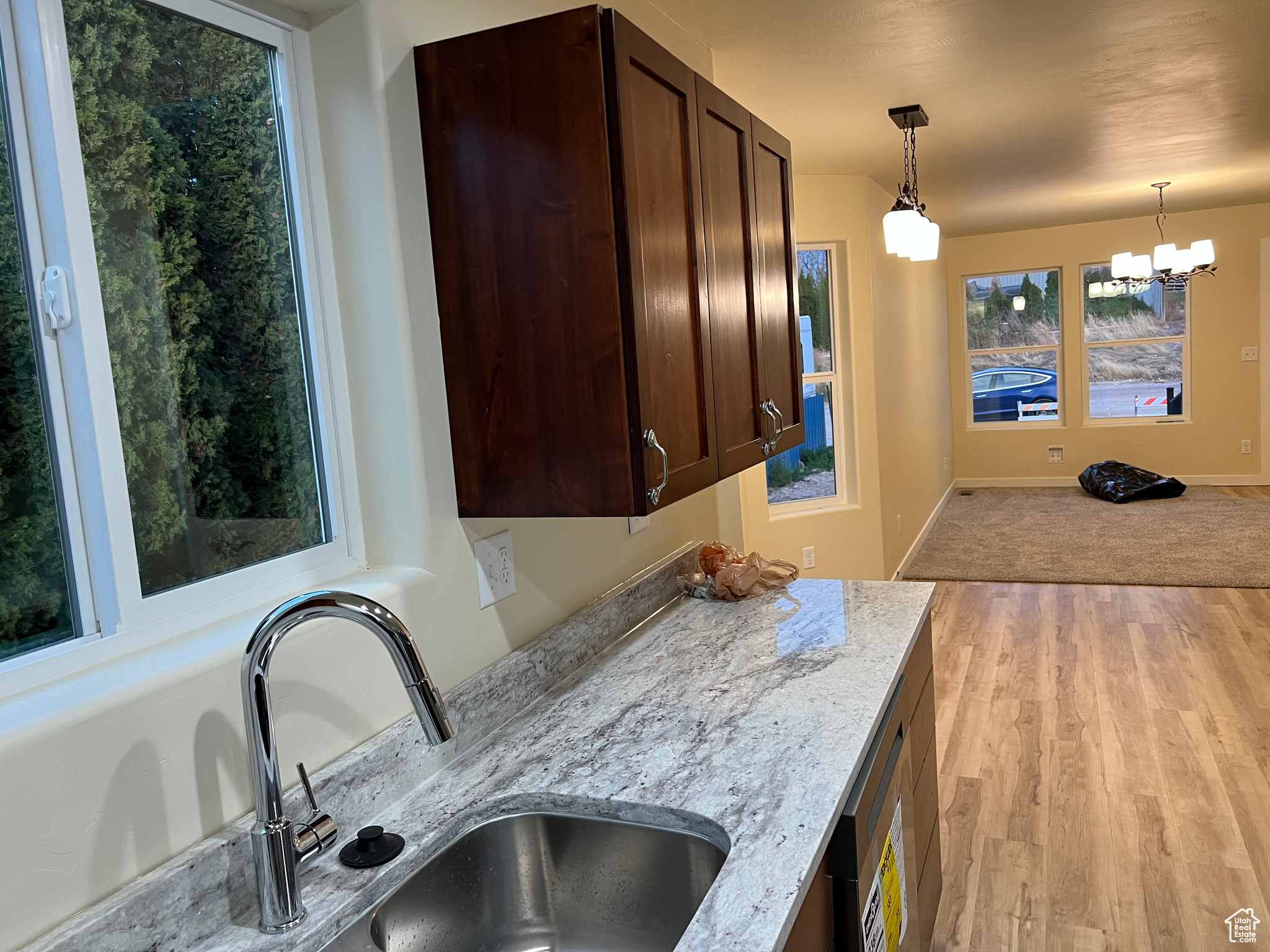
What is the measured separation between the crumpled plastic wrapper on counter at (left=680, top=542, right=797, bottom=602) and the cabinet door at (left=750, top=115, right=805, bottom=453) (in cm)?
33

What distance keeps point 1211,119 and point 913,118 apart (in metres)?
1.60

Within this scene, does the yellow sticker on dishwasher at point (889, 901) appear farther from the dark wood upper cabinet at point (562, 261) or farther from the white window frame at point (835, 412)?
the white window frame at point (835, 412)

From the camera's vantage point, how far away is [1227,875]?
2.50 meters

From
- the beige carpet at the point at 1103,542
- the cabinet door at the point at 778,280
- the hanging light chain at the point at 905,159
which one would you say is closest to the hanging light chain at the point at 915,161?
the hanging light chain at the point at 905,159

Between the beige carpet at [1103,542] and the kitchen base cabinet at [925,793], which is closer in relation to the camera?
the kitchen base cabinet at [925,793]

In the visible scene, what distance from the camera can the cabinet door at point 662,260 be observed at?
4.79 ft

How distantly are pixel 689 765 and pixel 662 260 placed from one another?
822 mm

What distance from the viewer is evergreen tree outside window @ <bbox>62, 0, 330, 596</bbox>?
1.18 metres

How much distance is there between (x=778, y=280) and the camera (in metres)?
2.31

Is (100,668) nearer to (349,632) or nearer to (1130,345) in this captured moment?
(349,632)

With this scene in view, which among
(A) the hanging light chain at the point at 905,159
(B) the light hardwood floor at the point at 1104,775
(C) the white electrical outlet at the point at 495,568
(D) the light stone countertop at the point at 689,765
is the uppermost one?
(A) the hanging light chain at the point at 905,159

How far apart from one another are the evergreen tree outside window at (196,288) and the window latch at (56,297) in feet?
0.20

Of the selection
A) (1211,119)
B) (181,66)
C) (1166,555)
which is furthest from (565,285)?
(1166,555)

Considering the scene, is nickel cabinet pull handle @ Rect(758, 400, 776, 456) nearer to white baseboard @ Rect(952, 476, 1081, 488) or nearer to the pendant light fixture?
the pendant light fixture
